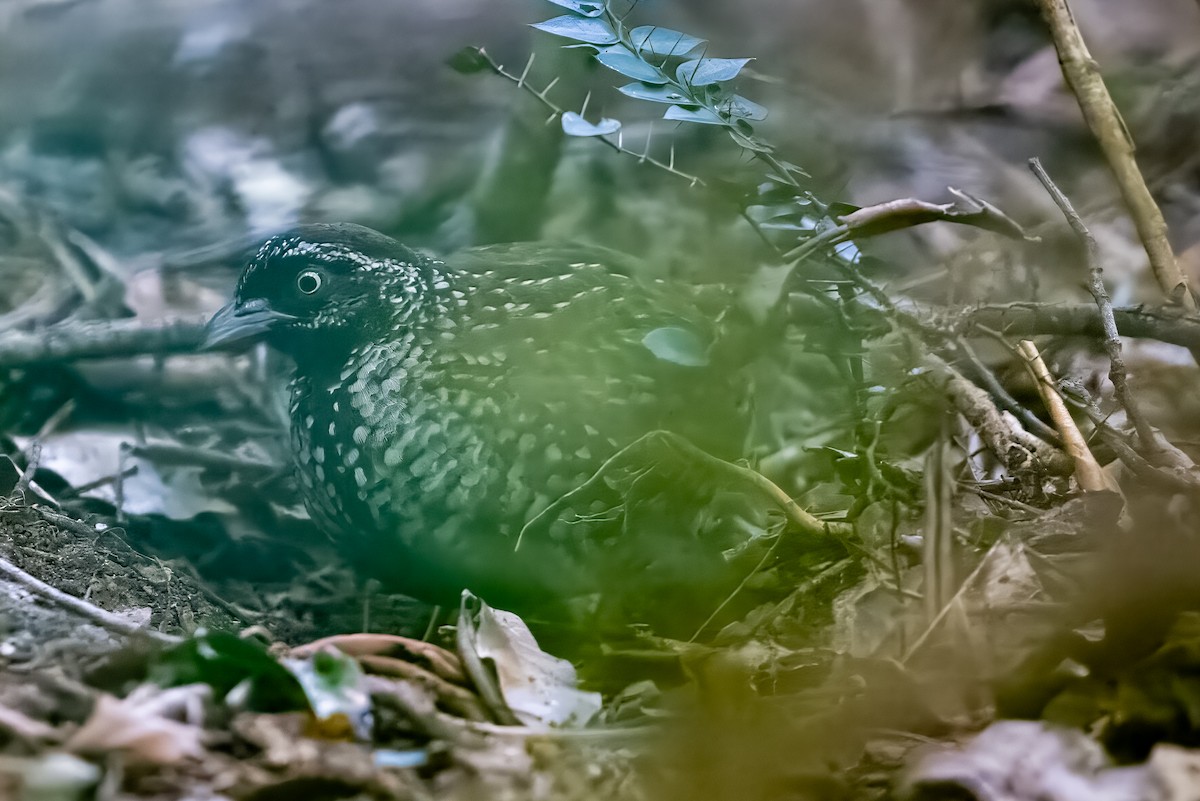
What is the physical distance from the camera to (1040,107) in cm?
167

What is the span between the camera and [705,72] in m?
1.28

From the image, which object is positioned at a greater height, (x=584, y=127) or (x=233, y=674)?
(x=584, y=127)

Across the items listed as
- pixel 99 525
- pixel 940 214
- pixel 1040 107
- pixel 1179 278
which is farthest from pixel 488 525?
pixel 1040 107

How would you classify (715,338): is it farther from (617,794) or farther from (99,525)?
(99,525)

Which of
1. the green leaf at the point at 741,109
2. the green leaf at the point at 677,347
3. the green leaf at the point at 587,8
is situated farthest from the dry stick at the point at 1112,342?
the green leaf at the point at 587,8

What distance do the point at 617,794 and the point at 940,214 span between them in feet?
2.75

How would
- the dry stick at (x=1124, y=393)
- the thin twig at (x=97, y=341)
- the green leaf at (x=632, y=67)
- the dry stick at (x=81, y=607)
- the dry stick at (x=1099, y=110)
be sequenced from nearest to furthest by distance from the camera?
the dry stick at (x=81, y=607) → the dry stick at (x=1124, y=393) → the green leaf at (x=632, y=67) → the dry stick at (x=1099, y=110) → the thin twig at (x=97, y=341)

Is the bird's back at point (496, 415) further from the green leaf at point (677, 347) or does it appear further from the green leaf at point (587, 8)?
the green leaf at point (587, 8)

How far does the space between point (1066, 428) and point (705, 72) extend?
0.64m

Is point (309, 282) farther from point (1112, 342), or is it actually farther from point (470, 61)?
point (1112, 342)

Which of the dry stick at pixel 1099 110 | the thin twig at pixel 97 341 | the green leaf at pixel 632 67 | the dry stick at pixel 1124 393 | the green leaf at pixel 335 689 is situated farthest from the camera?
the thin twig at pixel 97 341

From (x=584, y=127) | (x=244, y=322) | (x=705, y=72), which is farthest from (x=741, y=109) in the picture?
(x=244, y=322)

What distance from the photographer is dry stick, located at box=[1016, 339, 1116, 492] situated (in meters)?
1.13

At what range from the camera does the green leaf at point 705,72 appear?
127cm
